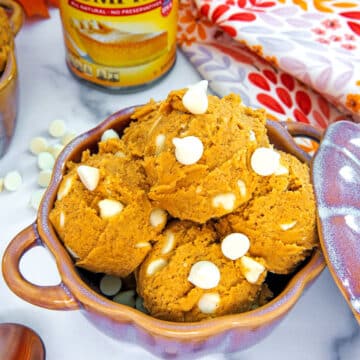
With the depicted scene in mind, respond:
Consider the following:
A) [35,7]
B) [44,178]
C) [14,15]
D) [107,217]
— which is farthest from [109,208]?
[35,7]

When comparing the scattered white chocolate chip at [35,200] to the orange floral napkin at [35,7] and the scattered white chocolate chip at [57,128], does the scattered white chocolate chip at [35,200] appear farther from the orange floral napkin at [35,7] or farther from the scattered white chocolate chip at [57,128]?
Result: the orange floral napkin at [35,7]

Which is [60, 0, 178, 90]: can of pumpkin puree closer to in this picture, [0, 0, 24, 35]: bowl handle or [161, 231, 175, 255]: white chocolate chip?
[0, 0, 24, 35]: bowl handle

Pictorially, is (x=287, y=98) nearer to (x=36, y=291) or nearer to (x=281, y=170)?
(x=281, y=170)

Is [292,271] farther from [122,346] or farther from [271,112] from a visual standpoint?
[271,112]

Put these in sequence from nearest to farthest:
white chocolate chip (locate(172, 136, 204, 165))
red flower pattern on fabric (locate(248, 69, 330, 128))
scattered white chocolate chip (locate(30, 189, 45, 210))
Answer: white chocolate chip (locate(172, 136, 204, 165))
scattered white chocolate chip (locate(30, 189, 45, 210))
red flower pattern on fabric (locate(248, 69, 330, 128))

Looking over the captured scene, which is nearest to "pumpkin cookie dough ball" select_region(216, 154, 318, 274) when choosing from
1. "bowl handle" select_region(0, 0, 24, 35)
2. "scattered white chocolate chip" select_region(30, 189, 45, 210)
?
"scattered white chocolate chip" select_region(30, 189, 45, 210)

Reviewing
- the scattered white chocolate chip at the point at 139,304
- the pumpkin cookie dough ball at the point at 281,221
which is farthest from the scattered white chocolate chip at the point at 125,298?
the pumpkin cookie dough ball at the point at 281,221

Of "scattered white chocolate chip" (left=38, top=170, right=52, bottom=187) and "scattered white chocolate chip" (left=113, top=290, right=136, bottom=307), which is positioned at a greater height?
"scattered white chocolate chip" (left=113, top=290, right=136, bottom=307)
